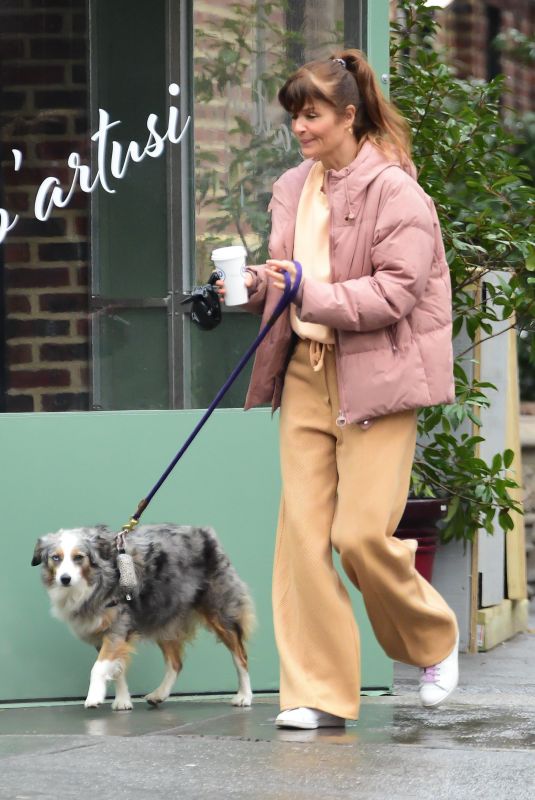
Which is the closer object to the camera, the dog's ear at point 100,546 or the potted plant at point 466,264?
the dog's ear at point 100,546

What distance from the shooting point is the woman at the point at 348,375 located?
4.48 m

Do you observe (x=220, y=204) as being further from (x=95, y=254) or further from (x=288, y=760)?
(x=288, y=760)

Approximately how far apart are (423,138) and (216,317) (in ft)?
7.91

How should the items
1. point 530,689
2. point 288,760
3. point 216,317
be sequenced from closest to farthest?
point 288,760
point 216,317
point 530,689

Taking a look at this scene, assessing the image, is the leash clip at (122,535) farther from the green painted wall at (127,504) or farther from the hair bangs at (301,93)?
the hair bangs at (301,93)

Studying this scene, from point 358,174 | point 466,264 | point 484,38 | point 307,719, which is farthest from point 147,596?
point 484,38

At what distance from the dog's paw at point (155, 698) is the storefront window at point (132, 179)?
101 cm

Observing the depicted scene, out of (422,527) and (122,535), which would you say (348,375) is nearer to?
(122,535)

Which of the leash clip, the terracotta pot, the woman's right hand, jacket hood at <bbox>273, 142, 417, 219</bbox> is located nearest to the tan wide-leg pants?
the woman's right hand

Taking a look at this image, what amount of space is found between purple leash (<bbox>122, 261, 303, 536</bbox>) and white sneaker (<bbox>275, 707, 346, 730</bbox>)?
0.86 metres

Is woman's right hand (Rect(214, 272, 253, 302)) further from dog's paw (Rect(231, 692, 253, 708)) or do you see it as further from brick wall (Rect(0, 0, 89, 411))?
dog's paw (Rect(231, 692, 253, 708))

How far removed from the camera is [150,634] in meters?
5.48

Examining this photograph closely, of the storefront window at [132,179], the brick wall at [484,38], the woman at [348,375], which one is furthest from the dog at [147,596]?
the brick wall at [484,38]

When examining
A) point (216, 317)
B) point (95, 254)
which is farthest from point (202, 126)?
point (216, 317)
